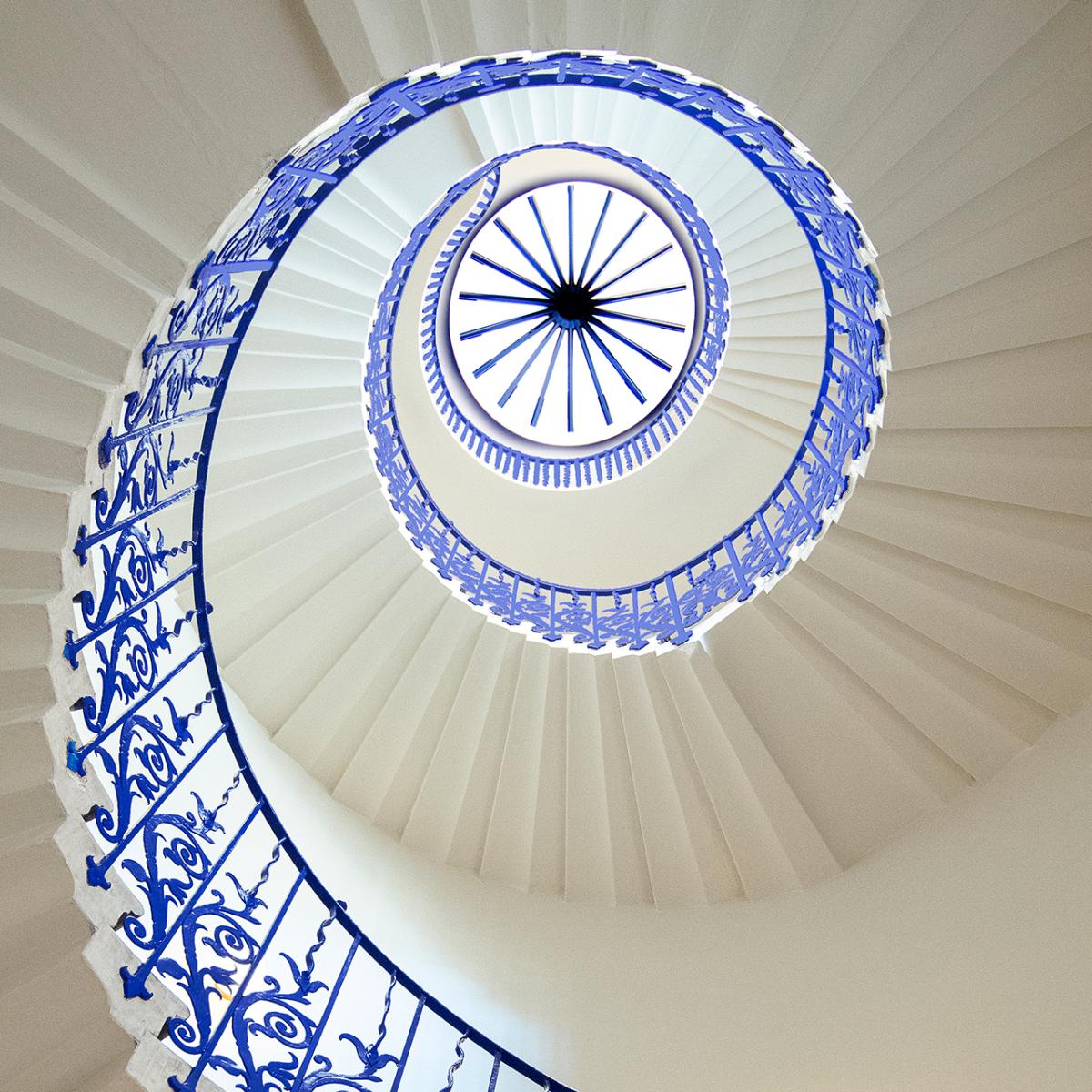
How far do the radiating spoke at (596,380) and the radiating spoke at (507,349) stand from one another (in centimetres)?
54

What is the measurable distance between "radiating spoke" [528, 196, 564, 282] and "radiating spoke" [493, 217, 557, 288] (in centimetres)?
15

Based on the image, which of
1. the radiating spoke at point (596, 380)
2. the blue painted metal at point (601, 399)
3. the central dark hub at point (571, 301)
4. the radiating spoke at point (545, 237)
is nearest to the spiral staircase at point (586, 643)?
the blue painted metal at point (601, 399)

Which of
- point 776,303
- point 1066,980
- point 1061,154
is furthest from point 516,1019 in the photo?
point 776,303

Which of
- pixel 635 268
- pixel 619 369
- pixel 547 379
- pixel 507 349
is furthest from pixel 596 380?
pixel 635 268

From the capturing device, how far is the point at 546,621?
255 inches

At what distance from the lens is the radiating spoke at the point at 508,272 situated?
11266mm

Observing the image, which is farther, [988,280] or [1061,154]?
[988,280]

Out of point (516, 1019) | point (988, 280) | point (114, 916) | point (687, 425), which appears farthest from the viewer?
point (687, 425)

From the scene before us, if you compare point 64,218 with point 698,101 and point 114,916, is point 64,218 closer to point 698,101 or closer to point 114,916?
point 114,916

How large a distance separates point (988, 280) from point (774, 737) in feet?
10.3

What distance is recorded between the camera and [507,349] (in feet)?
38.2

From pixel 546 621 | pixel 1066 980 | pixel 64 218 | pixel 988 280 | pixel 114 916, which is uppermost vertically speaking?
pixel 988 280

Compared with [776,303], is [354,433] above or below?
below

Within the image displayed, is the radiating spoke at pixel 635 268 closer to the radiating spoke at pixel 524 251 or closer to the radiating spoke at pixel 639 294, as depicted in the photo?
the radiating spoke at pixel 639 294
